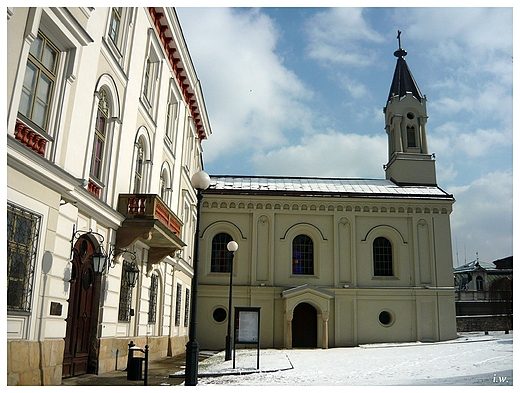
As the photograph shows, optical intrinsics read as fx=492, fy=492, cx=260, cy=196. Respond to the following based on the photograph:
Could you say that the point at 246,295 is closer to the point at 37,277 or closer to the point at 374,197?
the point at 374,197

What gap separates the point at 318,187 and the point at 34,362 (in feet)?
92.1

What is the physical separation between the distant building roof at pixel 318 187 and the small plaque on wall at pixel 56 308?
72.6 feet

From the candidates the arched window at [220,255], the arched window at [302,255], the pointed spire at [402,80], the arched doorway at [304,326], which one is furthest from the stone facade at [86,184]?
the pointed spire at [402,80]

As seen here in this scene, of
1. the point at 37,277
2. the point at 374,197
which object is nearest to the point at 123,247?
the point at 37,277

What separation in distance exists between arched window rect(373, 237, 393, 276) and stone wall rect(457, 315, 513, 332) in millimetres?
14314

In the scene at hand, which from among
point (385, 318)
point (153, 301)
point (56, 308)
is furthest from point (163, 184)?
point (385, 318)

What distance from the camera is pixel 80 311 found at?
12.6 meters

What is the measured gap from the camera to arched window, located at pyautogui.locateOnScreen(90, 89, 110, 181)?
536 inches

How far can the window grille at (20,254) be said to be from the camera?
9.05 metres

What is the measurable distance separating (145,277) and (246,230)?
15404 millimetres

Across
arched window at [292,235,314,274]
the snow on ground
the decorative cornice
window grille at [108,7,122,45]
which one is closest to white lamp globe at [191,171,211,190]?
the snow on ground

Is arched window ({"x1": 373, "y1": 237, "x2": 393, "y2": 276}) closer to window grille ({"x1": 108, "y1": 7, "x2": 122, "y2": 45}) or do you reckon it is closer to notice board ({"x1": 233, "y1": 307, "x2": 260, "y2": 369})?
notice board ({"x1": 233, "y1": 307, "x2": 260, "y2": 369})

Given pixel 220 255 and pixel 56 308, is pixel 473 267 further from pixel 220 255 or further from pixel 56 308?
pixel 56 308
